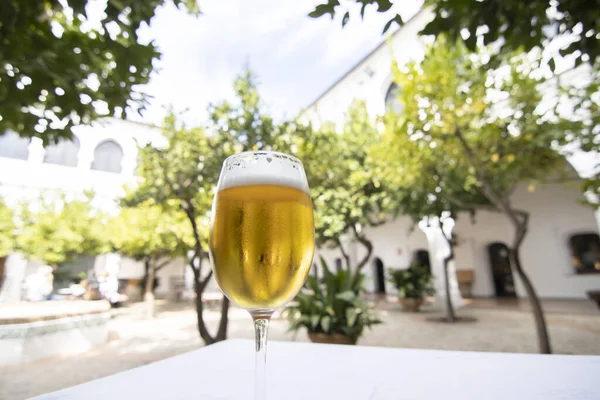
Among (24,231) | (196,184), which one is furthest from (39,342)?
(24,231)

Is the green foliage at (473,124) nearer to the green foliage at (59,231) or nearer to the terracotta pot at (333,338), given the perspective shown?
the terracotta pot at (333,338)

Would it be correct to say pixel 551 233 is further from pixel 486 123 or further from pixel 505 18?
pixel 505 18

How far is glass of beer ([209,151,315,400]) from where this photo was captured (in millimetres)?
667

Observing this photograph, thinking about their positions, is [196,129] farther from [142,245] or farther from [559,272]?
[559,272]

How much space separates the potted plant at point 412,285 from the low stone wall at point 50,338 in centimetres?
898

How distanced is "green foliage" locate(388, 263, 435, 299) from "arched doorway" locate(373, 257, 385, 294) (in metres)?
7.83

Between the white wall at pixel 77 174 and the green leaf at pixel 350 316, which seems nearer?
the green leaf at pixel 350 316

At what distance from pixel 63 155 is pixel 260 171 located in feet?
77.9

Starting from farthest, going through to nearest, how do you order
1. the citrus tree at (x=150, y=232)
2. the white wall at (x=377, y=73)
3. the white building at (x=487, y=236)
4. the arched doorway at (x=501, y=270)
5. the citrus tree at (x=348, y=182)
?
the arched doorway at (x=501, y=270), the white wall at (x=377, y=73), the white building at (x=487, y=236), the citrus tree at (x=150, y=232), the citrus tree at (x=348, y=182)

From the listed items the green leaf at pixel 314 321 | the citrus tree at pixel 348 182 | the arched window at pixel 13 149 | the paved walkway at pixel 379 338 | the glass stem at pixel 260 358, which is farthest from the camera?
the arched window at pixel 13 149

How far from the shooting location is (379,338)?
728 cm

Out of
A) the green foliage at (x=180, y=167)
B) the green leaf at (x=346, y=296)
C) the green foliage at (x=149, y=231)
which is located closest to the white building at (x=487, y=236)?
the green foliage at (x=180, y=167)

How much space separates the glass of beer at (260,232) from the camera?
667 mm

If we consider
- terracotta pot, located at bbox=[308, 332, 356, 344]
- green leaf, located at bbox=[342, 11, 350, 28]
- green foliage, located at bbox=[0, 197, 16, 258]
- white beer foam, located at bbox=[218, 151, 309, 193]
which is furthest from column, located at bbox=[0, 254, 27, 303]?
white beer foam, located at bbox=[218, 151, 309, 193]
